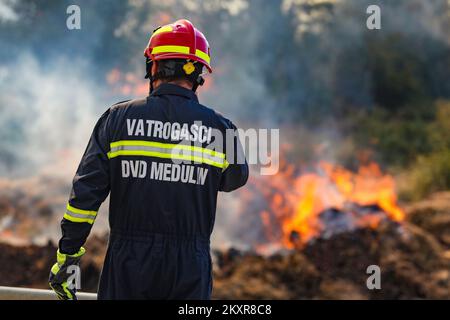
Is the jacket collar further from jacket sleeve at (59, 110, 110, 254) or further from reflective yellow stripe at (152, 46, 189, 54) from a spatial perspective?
jacket sleeve at (59, 110, 110, 254)

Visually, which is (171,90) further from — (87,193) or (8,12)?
(8,12)

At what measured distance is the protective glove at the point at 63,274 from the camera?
2.64 metres

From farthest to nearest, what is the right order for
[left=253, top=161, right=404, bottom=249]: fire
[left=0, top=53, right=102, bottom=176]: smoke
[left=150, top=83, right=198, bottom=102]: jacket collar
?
[left=0, top=53, right=102, bottom=176]: smoke < [left=253, top=161, right=404, bottom=249]: fire < [left=150, top=83, right=198, bottom=102]: jacket collar

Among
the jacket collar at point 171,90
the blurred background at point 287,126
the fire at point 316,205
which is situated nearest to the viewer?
the jacket collar at point 171,90

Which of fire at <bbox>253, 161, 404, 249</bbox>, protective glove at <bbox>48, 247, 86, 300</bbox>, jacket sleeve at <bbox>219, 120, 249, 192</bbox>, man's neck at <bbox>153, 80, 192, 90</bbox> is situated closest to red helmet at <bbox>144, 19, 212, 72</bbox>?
man's neck at <bbox>153, 80, 192, 90</bbox>

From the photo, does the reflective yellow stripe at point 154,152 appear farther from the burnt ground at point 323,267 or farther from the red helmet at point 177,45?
the burnt ground at point 323,267

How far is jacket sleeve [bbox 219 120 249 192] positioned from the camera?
2760 millimetres

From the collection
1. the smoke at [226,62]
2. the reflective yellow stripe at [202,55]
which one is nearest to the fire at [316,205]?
the smoke at [226,62]

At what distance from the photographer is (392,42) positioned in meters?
20.1

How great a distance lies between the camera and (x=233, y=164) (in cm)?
279

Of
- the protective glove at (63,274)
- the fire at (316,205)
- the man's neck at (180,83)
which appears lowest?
the protective glove at (63,274)

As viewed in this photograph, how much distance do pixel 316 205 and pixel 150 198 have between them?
765 centimetres

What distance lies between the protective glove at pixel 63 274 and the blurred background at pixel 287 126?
192 inches

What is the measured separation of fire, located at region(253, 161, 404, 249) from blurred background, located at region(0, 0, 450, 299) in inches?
1.3
